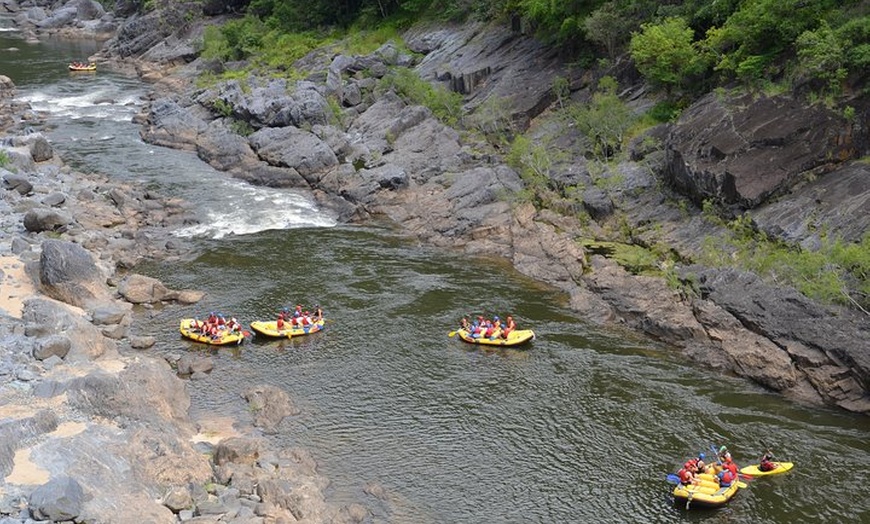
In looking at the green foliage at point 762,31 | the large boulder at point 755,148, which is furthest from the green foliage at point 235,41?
the large boulder at point 755,148

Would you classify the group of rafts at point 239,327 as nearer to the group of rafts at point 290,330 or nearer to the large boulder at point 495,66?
the group of rafts at point 290,330

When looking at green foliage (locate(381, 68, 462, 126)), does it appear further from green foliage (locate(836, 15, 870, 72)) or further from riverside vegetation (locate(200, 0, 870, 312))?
green foliage (locate(836, 15, 870, 72))

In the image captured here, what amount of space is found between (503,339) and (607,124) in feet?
62.4

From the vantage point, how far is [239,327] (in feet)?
117

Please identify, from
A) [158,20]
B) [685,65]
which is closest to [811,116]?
[685,65]

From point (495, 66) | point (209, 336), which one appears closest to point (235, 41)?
point (495, 66)

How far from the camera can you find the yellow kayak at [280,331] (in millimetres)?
35469

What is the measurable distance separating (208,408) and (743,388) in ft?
64.5

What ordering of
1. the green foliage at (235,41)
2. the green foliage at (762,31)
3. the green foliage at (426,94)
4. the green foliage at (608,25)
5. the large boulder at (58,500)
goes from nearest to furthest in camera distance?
the large boulder at (58,500) < the green foliage at (762,31) < the green foliage at (608,25) < the green foliage at (426,94) < the green foliage at (235,41)

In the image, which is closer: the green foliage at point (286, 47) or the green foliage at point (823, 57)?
the green foliage at point (823, 57)

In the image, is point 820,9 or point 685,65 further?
point 685,65

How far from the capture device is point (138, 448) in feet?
80.7

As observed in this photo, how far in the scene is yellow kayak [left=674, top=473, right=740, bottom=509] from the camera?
82.1 feet

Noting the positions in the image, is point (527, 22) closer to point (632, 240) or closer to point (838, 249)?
point (632, 240)
